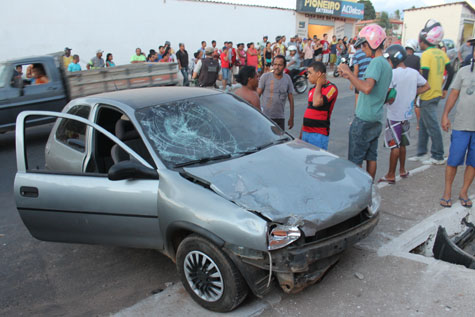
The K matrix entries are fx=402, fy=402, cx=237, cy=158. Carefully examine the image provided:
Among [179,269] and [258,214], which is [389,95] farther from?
[179,269]

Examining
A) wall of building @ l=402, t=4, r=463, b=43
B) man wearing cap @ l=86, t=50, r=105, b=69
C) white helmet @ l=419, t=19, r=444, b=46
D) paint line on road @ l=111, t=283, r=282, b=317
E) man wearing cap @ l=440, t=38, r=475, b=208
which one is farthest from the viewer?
wall of building @ l=402, t=4, r=463, b=43

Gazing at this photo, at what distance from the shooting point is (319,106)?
15.6ft

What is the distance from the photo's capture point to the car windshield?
335cm

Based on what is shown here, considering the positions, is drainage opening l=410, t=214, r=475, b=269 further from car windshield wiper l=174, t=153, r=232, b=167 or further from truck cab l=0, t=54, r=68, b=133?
truck cab l=0, t=54, r=68, b=133

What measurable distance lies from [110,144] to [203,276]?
1602mm

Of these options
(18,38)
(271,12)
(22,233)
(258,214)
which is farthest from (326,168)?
(271,12)

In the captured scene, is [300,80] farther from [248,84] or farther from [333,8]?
[333,8]

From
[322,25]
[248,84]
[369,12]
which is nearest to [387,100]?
[248,84]

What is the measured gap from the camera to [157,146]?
3.32m

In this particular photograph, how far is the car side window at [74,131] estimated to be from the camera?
3818 mm

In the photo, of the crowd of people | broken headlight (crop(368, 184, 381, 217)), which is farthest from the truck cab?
broken headlight (crop(368, 184, 381, 217))

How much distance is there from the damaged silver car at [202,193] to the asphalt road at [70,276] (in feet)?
1.28

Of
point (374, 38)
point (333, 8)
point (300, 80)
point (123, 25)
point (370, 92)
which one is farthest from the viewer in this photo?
point (333, 8)

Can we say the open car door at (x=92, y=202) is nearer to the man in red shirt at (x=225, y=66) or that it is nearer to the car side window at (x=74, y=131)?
the car side window at (x=74, y=131)
